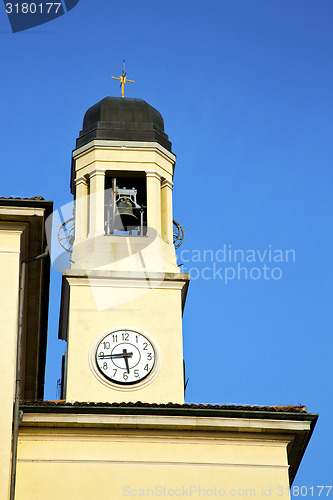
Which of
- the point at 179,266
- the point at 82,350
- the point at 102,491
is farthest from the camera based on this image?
the point at 179,266

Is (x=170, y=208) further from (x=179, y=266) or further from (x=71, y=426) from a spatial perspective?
(x=71, y=426)

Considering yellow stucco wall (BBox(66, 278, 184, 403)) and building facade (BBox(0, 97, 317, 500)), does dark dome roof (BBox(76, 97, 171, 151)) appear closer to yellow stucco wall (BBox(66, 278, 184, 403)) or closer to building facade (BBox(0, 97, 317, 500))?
building facade (BBox(0, 97, 317, 500))

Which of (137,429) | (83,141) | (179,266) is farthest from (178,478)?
(83,141)

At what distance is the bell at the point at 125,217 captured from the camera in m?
33.2

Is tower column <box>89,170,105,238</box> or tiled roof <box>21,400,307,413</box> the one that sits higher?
tower column <box>89,170,105,238</box>

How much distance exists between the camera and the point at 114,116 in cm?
3469

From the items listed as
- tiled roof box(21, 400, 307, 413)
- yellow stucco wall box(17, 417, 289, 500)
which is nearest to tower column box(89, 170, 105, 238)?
tiled roof box(21, 400, 307, 413)

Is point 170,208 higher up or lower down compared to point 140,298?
higher up

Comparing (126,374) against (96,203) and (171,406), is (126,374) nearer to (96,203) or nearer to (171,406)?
(171,406)

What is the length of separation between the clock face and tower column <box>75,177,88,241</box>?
368 centimetres

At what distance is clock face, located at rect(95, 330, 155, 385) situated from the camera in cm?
2986

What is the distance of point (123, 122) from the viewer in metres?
34.5

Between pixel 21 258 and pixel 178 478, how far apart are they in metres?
5.80

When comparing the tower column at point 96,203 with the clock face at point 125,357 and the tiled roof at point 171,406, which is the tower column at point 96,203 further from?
the tiled roof at point 171,406
